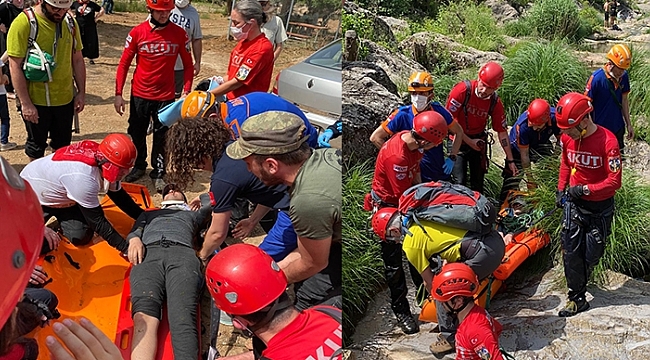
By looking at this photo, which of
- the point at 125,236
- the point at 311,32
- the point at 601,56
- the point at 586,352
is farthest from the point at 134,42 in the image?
the point at 311,32

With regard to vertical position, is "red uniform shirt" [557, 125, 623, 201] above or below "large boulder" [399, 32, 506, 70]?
above

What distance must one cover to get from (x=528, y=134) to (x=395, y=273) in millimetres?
2150

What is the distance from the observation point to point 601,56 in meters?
11.5

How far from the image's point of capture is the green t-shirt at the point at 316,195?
2.58 meters

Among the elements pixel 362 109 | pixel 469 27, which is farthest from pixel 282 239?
pixel 469 27

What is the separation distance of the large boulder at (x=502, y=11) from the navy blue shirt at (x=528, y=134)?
334 inches

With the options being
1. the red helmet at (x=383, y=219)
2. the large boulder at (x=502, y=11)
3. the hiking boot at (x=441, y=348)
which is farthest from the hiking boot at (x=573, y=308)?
the large boulder at (x=502, y=11)

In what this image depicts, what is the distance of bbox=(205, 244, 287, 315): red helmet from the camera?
2.21 meters

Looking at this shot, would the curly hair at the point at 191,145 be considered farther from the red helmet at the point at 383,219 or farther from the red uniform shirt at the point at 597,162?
the red uniform shirt at the point at 597,162

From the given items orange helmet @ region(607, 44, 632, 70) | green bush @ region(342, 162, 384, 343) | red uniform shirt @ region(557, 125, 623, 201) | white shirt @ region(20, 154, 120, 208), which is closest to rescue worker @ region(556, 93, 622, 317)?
red uniform shirt @ region(557, 125, 623, 201)

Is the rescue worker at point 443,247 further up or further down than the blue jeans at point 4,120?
further up

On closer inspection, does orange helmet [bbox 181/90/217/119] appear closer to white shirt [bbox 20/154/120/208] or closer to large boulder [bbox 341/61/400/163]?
white shirt [bbox 20/154/120/208]

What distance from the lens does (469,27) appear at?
38.3 ft

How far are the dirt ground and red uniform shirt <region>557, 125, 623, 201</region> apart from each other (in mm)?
2360
